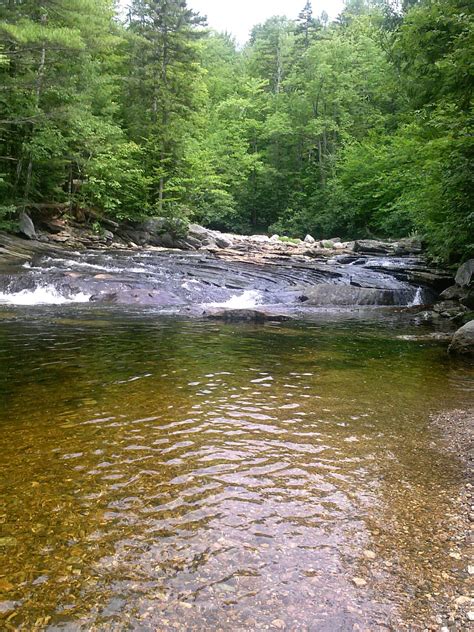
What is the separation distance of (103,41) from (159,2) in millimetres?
10397

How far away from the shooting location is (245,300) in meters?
15.3

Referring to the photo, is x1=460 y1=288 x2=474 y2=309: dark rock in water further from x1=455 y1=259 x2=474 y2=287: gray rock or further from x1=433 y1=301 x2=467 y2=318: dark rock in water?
x1=455 y1=259 x2=474 y2=287: gray rock

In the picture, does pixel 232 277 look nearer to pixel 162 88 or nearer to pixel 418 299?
pixel 418 299

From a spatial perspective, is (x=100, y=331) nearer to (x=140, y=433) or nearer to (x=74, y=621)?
(x=140, y=433)

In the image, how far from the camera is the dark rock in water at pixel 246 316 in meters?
11.8

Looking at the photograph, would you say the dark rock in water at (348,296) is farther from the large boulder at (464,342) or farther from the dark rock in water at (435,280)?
the large boulder at (464,342)

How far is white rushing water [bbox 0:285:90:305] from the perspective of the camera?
1356 centimetres

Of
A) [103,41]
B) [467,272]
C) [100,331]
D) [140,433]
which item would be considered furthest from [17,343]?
[103,41]

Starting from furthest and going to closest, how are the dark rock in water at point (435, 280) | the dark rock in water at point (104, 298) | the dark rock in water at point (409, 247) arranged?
1. the dark rock in water at point (409, 247)
2. the dark rock in water at point (435, 280)
3. the dark rock in water at point (104, 298)

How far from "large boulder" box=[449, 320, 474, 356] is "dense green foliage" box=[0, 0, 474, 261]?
11.9ft

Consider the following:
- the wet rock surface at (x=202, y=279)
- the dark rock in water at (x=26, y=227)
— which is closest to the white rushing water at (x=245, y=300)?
the wet rock surface at (x=202, y=279)

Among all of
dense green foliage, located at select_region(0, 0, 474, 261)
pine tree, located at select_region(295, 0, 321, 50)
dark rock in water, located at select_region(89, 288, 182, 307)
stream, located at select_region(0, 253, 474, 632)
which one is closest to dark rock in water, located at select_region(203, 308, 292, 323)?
dark rock in water, located at select_region(89, 288, 182, 307)

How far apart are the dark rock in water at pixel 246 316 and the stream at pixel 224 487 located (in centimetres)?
320

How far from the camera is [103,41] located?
20.3 meters
